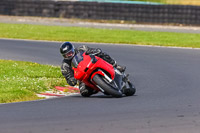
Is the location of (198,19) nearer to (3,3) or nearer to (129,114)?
(3,3)

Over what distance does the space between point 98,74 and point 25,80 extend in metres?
2.79

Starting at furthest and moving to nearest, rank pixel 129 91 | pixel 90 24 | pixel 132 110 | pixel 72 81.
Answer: pixel 90 24 < pixel 72 81 < pixel 129 91 < pixel 132 110

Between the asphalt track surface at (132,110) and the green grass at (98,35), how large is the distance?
7.98 metres

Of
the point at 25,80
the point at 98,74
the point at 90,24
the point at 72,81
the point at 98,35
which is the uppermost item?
the point at 98,74

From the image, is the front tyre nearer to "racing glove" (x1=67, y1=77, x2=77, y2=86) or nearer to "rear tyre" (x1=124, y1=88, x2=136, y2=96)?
"rear tyre" (x1=124, y1=88, x2=136, y2=96)

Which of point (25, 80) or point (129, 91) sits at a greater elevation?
point (129, 91)

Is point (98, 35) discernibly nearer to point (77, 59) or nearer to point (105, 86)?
point (77, 59)

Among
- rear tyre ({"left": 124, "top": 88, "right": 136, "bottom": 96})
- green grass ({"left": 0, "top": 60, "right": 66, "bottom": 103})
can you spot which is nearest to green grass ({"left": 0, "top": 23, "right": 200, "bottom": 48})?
green grass ({"left": 0, "top": 60, "right": 66, "bottom": 103})

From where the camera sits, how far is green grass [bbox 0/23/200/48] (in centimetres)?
2473

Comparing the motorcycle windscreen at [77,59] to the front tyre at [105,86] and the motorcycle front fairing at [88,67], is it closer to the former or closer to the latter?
the motorcycle front fairing at [88,67]

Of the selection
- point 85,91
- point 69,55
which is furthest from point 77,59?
point 85,91

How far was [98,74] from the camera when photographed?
11.1 meters

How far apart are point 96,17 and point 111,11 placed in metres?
1.33

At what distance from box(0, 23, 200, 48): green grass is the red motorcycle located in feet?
39.5
